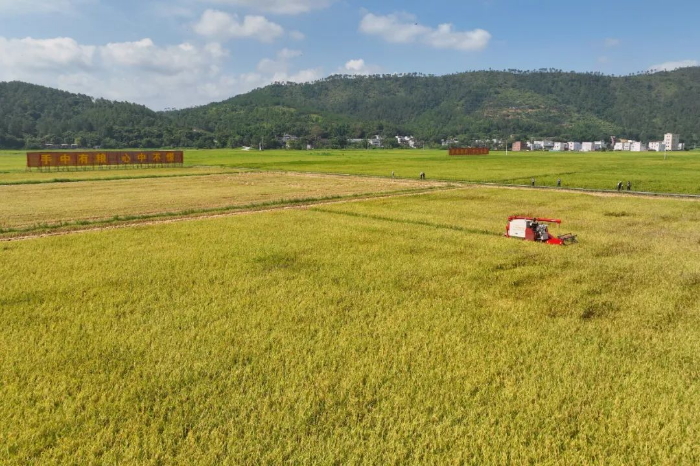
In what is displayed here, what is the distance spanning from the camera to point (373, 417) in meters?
7.34

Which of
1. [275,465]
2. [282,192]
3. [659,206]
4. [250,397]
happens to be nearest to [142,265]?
[250,397]

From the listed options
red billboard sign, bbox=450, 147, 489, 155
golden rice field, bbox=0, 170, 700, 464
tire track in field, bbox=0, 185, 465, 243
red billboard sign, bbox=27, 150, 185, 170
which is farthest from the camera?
red billboard sign, bbox=450, 147, 489, 155

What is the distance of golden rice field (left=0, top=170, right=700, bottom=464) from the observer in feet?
22.2

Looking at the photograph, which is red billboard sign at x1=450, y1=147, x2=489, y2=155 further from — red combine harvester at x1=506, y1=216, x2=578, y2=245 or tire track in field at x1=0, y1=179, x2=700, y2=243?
red combine harvester at x1=506, y1=216, x2=578, y2=245

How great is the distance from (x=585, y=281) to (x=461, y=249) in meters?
5.74

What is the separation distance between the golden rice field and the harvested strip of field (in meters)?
10.2

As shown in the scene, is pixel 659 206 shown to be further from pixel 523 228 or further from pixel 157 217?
pixel 157 217

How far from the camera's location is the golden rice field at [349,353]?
6.75m

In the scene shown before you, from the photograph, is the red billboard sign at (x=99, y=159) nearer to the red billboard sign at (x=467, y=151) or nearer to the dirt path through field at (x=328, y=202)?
the dirt path through field at (x=328, y=202)

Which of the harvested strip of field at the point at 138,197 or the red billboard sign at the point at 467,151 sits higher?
the red billboard sign at the point at 467,151

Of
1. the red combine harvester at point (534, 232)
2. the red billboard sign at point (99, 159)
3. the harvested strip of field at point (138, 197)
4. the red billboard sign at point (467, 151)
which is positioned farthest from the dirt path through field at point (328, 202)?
the red billboard sign at point (467, 151)

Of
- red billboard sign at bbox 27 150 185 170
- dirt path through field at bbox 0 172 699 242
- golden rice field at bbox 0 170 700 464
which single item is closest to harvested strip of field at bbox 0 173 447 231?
dirt path through field at bbox 0 172 699 242

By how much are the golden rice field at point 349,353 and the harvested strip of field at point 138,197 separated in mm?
10233

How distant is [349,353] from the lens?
9.62 m
